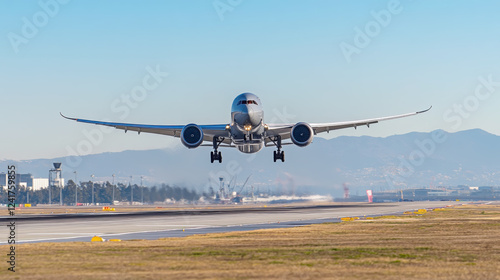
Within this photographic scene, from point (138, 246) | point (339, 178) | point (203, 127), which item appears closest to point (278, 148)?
point (203, 127)

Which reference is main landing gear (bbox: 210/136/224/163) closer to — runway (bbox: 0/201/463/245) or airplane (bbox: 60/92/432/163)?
airplane (bbox: 60/92/432/163)

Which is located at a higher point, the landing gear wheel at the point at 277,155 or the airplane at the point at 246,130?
the airplane at the point at 246,130

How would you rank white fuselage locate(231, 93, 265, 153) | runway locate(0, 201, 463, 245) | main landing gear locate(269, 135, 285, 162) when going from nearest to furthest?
runway locate(0, 201, 463, 245), white fuselage locate(231, 93, 265, 153), main landing gear locate(269, 135, 285, 162)

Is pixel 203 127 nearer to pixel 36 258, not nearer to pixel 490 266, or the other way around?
pixel 36 258

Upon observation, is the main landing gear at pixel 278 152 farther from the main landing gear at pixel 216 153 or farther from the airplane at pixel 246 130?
the main landing gear at pixel 216 153

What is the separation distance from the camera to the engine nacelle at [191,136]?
224 ft

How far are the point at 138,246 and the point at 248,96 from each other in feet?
107

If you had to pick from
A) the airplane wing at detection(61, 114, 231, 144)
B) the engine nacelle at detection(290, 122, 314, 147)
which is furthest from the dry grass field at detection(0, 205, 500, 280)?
the airplane wing at detection(61, 114, 231, 144)

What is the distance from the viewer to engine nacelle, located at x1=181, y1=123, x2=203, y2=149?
2687 inches

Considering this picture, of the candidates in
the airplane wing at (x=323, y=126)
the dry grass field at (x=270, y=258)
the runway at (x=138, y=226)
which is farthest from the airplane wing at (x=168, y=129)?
the dry grass field at (x=270, y=258)

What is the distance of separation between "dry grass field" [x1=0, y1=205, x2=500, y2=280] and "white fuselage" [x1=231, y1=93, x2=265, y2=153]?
24637 millimetres

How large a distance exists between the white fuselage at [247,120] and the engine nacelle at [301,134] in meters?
2.97

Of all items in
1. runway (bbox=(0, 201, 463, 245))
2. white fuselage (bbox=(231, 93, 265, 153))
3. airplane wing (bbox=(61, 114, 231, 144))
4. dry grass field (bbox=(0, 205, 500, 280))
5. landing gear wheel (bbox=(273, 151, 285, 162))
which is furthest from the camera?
landing gear wheel (bbox=(273, 151, 285, 162))

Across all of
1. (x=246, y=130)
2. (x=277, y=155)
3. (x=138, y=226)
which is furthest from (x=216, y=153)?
(x=138, y=226)
